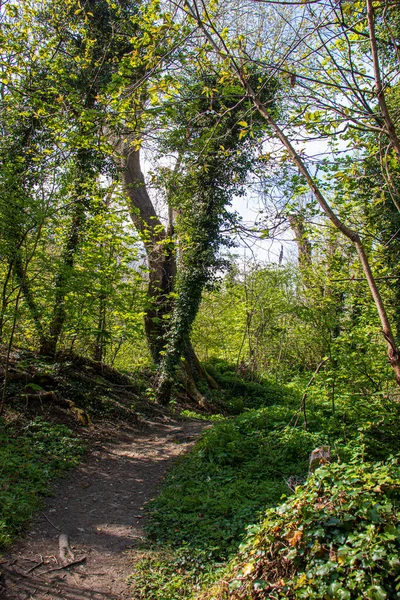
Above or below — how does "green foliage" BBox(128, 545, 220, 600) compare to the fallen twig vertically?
below

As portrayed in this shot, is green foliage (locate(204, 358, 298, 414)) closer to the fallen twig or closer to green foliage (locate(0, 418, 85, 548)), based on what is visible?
green foliage (locate(0, 418, 85, 548))

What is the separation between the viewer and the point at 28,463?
5.23 meters

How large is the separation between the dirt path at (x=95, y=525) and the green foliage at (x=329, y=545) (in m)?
1.06

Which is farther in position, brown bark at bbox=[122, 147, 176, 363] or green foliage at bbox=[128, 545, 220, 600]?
brown bark at bbox=[122, 147, 176, 363]

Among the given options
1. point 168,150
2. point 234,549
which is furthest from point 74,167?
point 234,549

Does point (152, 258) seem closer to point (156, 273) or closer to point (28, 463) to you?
point (156, 273)

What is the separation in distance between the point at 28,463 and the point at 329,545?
4024mm

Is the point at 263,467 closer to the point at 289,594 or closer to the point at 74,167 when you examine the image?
the point at 289,594

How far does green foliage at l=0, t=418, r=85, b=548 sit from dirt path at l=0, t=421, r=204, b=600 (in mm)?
153

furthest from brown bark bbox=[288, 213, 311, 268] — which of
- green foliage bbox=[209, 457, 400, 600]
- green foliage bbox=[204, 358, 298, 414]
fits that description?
green foliage bbox=[204, 358, 298, 414]

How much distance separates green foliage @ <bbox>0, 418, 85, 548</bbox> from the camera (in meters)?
4.06

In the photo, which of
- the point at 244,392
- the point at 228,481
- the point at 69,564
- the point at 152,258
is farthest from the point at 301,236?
the point at 244,392

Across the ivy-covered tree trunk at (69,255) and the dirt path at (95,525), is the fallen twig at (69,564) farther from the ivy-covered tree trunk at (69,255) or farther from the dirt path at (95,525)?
the ivy-covered tree trunk at (69,255)

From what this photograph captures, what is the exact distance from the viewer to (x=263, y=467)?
5.55 m
